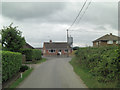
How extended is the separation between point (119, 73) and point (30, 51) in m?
21.1

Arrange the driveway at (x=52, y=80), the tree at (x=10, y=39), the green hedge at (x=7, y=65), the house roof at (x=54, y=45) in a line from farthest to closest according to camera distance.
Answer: the house roof at (x=54, y=45) → the tree at (x=10, y=39) → the driveway at (x=52, y=80) → the green hedge at (x=7, y=65)

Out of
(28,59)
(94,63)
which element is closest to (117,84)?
(94,63)

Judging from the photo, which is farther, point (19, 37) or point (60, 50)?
point (60, 50)

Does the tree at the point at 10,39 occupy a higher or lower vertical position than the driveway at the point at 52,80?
higher

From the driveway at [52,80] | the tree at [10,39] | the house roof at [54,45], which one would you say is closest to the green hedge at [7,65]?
the driveway at [52,80]

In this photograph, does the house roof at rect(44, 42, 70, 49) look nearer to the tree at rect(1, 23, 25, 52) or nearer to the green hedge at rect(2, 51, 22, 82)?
the tree at rect(1, 23, 25, 52)

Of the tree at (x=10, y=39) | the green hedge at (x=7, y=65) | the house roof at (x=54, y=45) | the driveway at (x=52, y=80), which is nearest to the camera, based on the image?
the green hedge at (x=7, y=65)

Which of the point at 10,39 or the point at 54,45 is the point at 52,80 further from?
the point at 54,45

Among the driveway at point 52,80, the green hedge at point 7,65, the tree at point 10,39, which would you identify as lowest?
the driveway at point 52,80

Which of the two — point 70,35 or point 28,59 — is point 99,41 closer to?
point 70,35

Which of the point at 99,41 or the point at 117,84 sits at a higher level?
the point at 99,41

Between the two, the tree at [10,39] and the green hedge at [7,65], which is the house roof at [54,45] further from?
the green hedge at [7,65]

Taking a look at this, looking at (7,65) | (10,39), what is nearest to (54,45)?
(10,39)

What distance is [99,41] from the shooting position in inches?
1662
